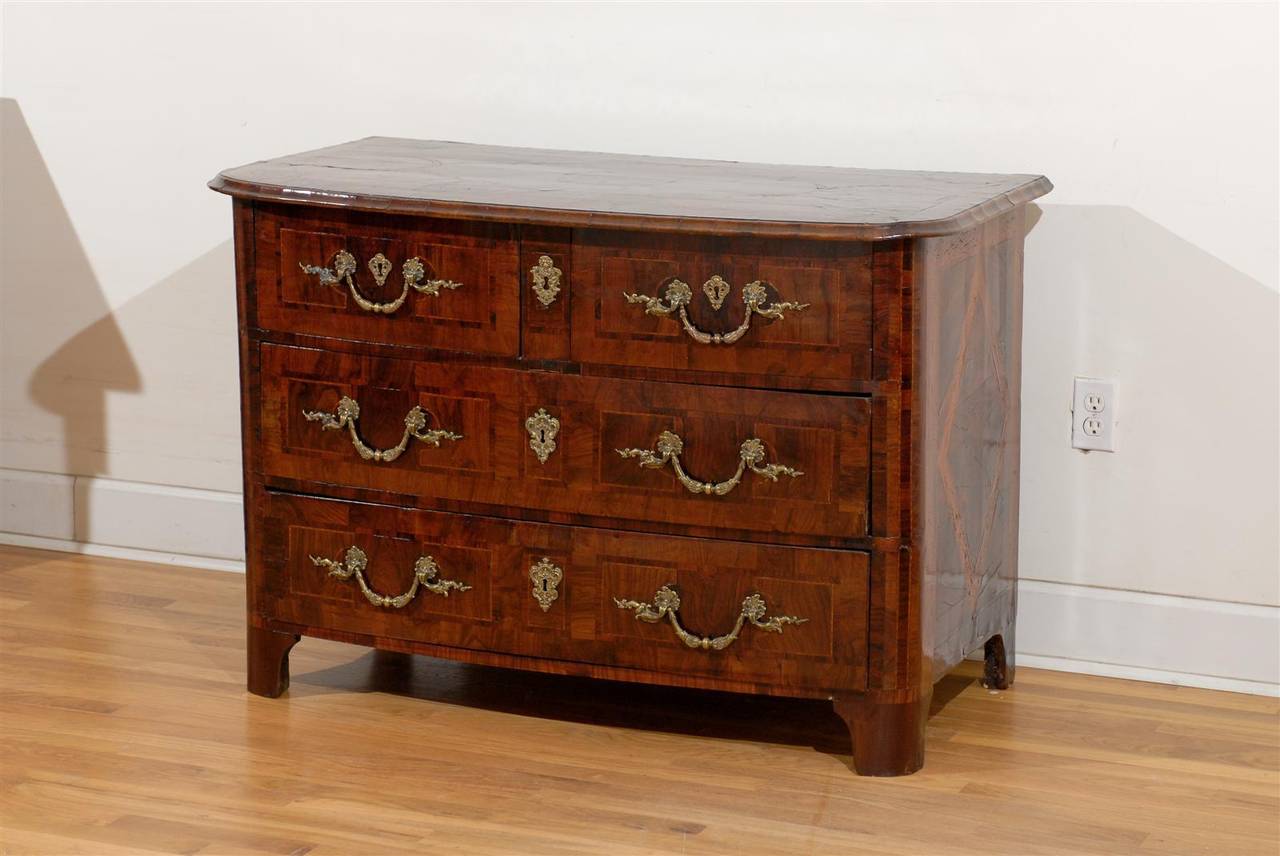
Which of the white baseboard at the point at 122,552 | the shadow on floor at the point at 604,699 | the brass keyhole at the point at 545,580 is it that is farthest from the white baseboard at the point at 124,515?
the brass keyhole at the point at 545,580

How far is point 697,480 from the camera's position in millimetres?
2195

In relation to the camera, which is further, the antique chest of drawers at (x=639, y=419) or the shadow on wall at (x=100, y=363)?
the shadow on wall at (x=100, y=363)

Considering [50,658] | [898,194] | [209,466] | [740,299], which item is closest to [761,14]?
[898,194]

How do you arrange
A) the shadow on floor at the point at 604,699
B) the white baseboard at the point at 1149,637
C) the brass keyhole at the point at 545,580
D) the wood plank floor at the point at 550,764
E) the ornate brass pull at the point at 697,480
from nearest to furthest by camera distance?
the wood plank floor at the point at 550,764
the ornate brass pull at the point at 697,480
the brass keyhole at the point at 545,580
the shadow on floor at the point at 604,699
the white baseboard at the point at 1149,637

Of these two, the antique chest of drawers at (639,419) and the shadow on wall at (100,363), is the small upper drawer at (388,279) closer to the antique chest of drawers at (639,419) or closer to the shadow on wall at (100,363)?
the antique chest of drawers at (639,419)

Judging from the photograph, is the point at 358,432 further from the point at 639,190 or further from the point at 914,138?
the point at 914,138

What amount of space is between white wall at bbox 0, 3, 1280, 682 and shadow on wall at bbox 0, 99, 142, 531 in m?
0.04

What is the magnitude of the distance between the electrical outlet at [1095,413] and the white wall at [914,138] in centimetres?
1

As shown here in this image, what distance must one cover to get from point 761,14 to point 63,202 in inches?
47.5

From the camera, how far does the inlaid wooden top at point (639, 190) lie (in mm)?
2102

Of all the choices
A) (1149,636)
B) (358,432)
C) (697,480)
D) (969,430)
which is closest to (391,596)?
(358,432)

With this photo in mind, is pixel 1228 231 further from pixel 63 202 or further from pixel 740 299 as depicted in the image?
pixel 63 202

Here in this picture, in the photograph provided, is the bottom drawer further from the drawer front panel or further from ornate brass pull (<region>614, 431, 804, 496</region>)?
the drawer front panel

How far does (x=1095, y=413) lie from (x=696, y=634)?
69cm
